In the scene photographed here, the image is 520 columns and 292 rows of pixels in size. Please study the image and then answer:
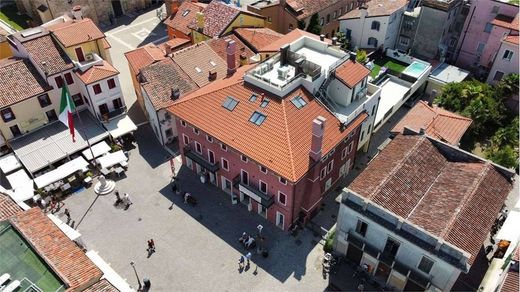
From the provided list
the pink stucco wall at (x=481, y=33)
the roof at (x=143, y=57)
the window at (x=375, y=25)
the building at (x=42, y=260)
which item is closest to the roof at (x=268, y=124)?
the roof at (x=143, y=57)

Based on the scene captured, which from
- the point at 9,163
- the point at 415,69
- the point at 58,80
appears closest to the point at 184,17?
the point at 58,80

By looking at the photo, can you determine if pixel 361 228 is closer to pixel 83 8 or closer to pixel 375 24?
pixel 375 24

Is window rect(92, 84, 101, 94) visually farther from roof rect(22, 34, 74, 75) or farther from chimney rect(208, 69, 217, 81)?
chimney rect(208, 69, 217, 81)

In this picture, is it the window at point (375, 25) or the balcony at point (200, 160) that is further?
the window at point (375, 25)

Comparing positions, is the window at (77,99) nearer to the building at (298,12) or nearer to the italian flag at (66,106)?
the italian flag at (66,106)

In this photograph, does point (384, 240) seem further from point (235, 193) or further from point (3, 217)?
point (3, 217)

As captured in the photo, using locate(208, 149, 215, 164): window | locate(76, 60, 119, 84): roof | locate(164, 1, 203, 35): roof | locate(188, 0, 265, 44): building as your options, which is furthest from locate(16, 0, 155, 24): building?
locate(208, 149, 215, 164): window
